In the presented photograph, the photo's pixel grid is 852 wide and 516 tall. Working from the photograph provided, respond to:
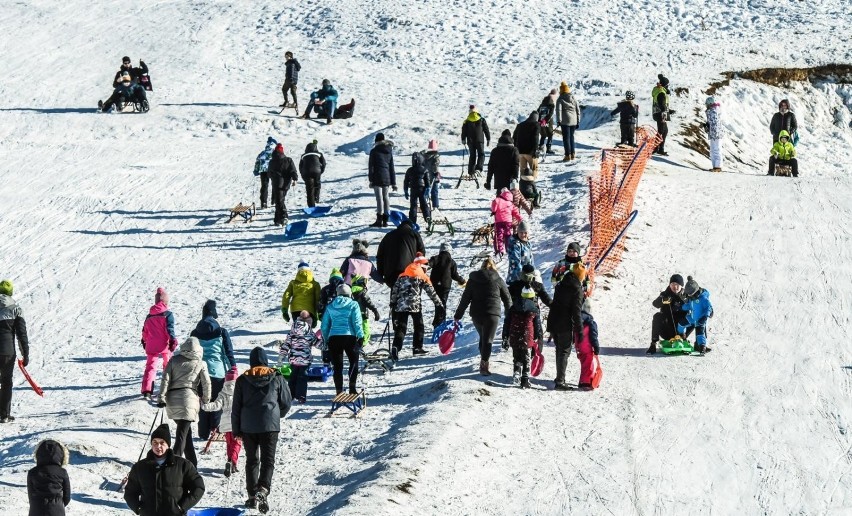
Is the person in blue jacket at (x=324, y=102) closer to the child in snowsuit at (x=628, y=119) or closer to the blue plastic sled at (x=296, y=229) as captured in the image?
the child in snowsuit at (x=628, y=119)

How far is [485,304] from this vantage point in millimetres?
13930

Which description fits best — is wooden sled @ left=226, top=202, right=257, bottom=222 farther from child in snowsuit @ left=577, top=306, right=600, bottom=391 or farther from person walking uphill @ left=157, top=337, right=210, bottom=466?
person walking uphill @ left=157, top=337, right=210, bottom=466

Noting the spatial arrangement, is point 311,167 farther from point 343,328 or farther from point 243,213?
point 343,328

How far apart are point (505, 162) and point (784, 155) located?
7380mm

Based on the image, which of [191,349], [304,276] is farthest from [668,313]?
[191,349]

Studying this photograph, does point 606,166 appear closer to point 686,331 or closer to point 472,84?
point 686,331

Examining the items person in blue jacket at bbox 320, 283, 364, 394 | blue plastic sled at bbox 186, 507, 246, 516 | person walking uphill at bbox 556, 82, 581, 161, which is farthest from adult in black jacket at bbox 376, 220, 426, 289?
person walking uphill at bbox 556, 82, 581, 161

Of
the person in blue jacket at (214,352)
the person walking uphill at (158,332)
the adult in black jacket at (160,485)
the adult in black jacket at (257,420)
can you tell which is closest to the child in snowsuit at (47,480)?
the adult in black jacket at (160,485)

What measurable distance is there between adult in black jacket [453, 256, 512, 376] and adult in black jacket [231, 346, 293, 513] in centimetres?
350

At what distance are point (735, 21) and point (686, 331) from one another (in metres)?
25.1

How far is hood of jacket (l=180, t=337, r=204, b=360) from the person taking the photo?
11523 millimetres

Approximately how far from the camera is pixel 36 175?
2714 cm

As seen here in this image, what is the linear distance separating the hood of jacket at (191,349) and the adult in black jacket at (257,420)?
2.81 ft

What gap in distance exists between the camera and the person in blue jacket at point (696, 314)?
48.4 feet
